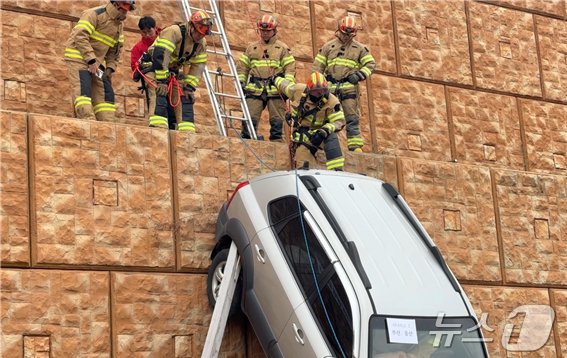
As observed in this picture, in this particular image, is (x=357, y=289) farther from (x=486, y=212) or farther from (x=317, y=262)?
(x=486, y=212)

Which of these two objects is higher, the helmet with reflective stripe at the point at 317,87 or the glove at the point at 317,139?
the helmet with reflective stripe at the point at 317,87

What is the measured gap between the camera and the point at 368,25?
21.1 metres

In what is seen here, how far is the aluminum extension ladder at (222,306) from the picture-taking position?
534 inches

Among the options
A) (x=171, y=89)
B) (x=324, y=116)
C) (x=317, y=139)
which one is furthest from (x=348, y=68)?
(x=171, y=89)

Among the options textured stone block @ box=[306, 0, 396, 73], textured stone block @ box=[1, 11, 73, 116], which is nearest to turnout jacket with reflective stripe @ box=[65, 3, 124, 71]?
textured stone block @ box=[1, 11, 73, 116]

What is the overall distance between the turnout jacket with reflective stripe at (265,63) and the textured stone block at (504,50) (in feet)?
18.5

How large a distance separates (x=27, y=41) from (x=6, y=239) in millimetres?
4678

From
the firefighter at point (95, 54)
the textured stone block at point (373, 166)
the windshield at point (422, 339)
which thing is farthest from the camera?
the textured stone block at point (373, 166)

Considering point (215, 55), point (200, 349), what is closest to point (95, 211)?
point (200, 349)

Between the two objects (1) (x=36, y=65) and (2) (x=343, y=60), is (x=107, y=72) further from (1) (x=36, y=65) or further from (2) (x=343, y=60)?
(2) (x=343, y=60)

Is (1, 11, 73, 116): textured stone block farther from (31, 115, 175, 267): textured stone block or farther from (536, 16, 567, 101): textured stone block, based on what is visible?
(536, 16, 567, 101): textured stone block

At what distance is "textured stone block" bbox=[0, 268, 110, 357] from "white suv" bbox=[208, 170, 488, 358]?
4.81 ft

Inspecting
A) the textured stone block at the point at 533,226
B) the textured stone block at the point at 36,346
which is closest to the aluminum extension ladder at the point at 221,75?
the textured stone block at the point at 533,226

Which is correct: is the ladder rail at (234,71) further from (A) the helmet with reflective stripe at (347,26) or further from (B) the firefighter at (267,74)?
(A) the helmet with reflective stripe at (347,26)
